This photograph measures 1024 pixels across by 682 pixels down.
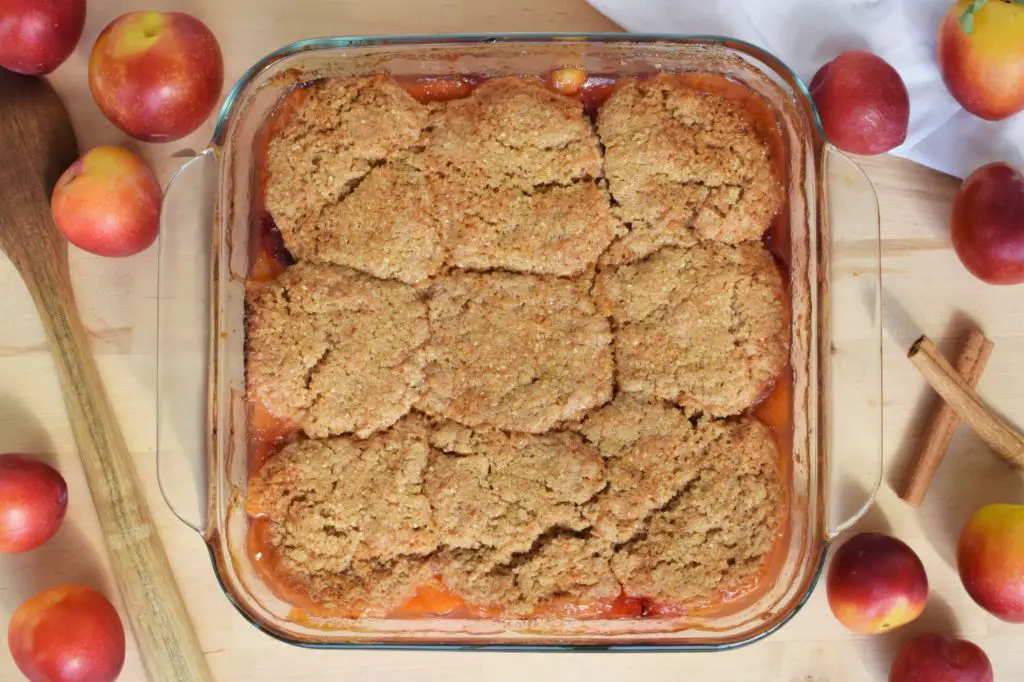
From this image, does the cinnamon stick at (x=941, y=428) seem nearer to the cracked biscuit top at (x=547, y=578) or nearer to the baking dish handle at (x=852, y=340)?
the baking dish handle at (x=852, y=340)

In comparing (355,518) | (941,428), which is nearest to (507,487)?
(355,518)

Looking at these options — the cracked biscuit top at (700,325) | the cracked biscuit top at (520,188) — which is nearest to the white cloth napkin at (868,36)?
the cracked biscuit top at (520,188)

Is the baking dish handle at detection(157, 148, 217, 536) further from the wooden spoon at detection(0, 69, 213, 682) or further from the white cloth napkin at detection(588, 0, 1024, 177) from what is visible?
the white cloth napkin at detection(588, 0, 1024, 177)

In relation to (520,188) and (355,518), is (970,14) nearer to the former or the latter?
(520,188)

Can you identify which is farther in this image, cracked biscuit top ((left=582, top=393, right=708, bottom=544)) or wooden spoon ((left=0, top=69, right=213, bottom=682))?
wooden spoon ((left=0, top=69, right=213, bottom=682))

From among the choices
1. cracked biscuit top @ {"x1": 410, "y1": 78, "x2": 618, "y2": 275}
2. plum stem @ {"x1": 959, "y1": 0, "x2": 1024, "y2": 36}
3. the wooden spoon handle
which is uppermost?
plum stem @ {"x1": 959, "y1": 0, "x2": 1024, "y2": 36}

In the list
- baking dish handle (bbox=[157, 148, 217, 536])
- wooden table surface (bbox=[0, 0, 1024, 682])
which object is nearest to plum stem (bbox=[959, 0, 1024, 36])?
wooden table surface (bbox=[0, 0, 1024, 682])
